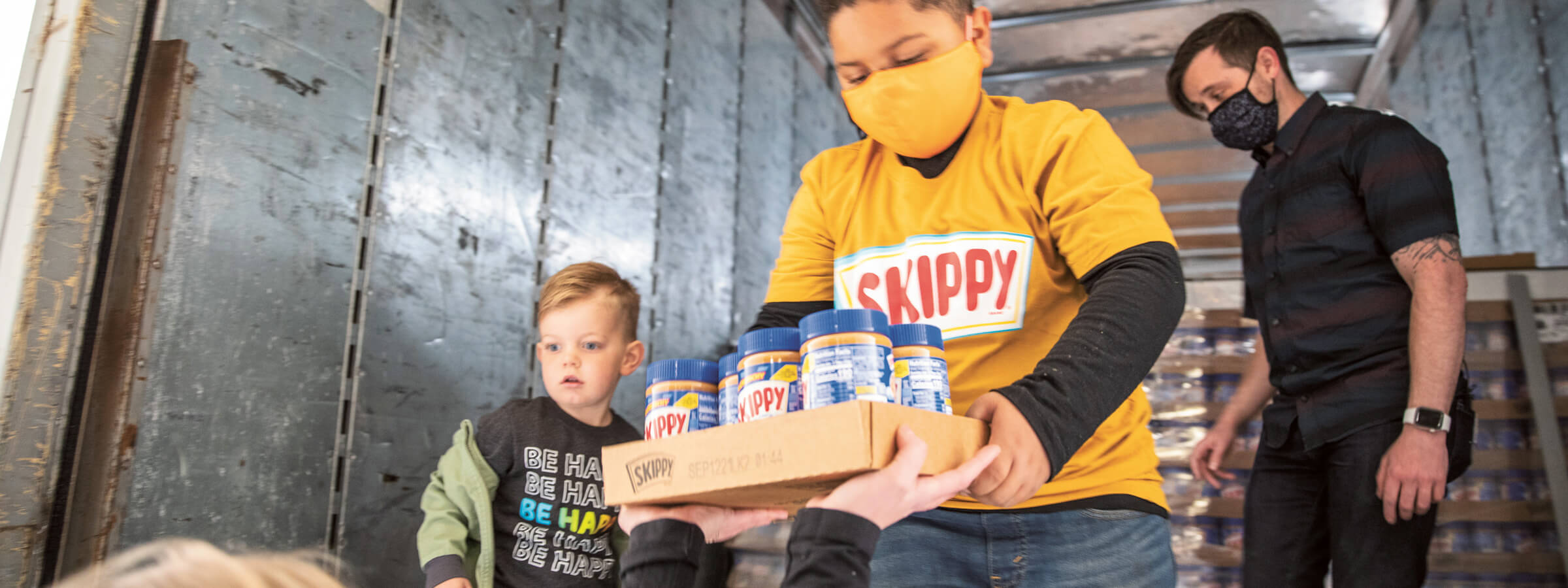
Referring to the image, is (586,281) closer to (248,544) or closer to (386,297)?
(386,297)

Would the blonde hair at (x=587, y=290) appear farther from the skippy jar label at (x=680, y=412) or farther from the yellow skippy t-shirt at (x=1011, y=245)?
the skippy jar label at (x=680, y=412)

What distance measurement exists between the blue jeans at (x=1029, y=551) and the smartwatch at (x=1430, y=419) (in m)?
0.85

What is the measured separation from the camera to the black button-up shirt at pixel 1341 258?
178 centimetres

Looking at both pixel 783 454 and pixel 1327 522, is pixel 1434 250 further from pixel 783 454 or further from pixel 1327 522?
pixel 783 454

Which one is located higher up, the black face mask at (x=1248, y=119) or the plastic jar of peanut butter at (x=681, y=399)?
the black face mask at (x=1248, y=119)

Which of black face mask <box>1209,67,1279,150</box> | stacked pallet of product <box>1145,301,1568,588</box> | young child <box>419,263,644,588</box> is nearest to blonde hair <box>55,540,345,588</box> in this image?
young child <box>419,263,644,588</box>

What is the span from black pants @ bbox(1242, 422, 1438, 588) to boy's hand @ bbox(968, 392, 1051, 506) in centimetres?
124

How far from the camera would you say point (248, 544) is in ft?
7.08

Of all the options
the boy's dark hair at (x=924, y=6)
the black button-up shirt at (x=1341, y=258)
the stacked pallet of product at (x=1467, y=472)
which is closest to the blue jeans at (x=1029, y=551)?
the boy's dark hair at (x=924, y=6)

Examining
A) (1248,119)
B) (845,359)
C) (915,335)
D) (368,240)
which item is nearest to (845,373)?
(845,359)

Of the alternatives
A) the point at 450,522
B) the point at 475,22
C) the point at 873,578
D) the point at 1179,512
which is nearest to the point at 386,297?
the point at 450,522

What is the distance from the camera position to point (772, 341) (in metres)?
→ 0.95

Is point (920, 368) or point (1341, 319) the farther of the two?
point (1341, 319)

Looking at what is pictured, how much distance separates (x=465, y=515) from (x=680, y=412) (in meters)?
1.30
